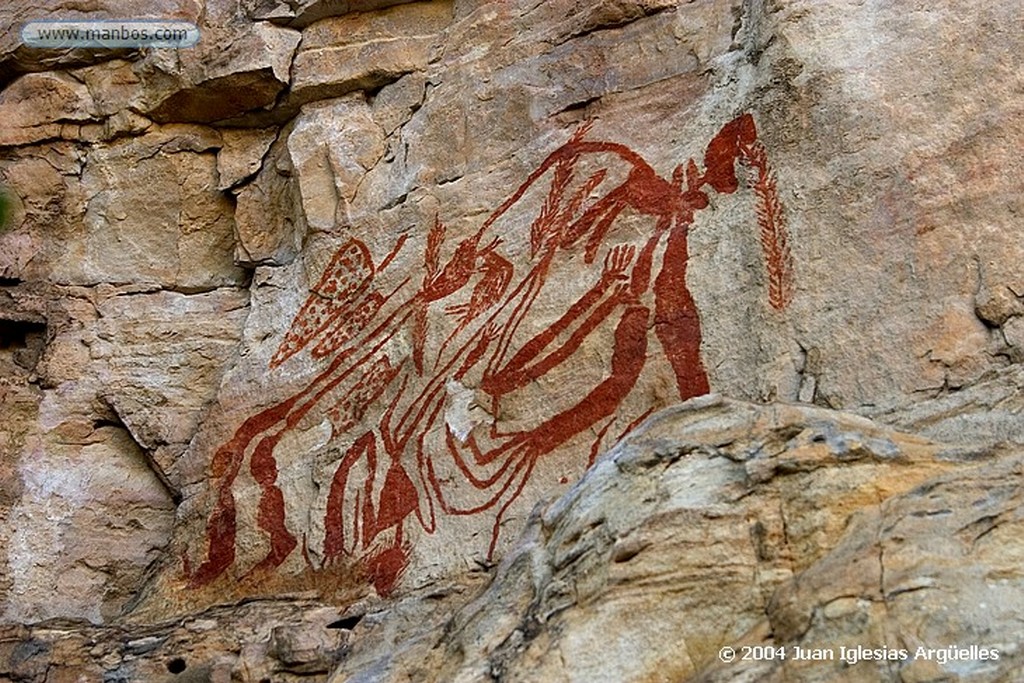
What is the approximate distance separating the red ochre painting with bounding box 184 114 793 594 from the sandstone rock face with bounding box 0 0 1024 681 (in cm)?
2

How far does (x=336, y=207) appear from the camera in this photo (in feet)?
26.6

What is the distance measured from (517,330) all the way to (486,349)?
17cm

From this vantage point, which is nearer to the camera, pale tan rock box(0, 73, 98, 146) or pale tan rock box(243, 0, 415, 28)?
pale tan rock box(243, 0, 415, 28)

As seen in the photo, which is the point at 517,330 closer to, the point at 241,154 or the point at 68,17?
the point at 241,154

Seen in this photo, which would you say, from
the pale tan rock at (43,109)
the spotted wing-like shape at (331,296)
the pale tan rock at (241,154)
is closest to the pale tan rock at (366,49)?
the pale tan rock at (241,154)

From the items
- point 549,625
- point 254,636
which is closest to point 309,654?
point 254,636

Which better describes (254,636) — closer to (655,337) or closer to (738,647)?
(655,337)

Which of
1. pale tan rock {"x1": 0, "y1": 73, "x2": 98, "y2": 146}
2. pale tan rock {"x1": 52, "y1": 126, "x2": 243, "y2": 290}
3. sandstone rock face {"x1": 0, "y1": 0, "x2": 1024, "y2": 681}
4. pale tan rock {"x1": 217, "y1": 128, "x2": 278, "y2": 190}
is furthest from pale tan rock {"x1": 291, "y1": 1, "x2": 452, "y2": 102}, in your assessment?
pale tan rock {"x1": 0, "y1": 73, "x2": 98, "y2": 146}

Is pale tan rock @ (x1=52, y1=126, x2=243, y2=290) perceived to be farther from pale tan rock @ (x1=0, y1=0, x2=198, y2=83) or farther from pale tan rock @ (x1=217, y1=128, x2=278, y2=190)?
pale tan rock @ (x1=0, y1=0, x2=198, y2=83)

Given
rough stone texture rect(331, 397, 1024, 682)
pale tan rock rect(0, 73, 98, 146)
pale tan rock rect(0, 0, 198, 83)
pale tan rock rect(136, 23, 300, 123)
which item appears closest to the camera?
rough stone texture rect(331, 397, 1024, 682)

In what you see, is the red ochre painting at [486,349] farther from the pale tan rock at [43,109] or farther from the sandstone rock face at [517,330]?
the pale tan rock at [43,109]

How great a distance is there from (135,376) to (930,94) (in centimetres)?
447

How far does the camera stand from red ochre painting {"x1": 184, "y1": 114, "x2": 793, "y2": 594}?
261 inches

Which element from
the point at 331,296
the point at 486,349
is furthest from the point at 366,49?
the point at 486,349
